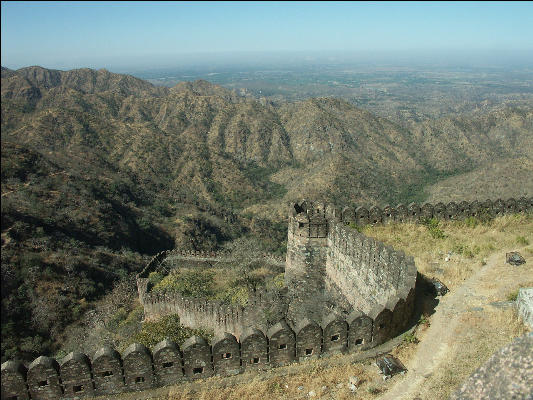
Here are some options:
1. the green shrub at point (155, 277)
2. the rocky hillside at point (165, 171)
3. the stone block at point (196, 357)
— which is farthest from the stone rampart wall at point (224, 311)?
the rocky hillside at point (165, 171)

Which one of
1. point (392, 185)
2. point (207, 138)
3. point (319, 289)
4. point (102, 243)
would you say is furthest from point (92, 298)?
point (207, 138)

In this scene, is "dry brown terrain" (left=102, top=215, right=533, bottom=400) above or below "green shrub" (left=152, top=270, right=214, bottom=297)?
above

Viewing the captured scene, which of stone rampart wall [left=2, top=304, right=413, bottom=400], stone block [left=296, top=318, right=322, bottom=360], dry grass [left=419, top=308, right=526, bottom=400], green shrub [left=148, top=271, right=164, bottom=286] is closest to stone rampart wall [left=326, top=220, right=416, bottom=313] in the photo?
stone rampart wall [left=2, top=304, right=413, bottom=400]

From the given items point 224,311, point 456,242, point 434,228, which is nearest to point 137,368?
point 224,311

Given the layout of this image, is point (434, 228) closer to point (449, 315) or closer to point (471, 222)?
point (471, 222)

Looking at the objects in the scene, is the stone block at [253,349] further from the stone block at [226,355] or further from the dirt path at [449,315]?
the dirt path at [449,315]

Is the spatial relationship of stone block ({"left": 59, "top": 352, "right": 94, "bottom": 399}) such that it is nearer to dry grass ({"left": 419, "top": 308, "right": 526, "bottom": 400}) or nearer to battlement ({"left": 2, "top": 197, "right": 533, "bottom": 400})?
battlement ({"left": 2, "top": 197, "right": 533, "bottom": 400})

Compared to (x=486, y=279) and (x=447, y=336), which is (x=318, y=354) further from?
(x=486, y=279)
